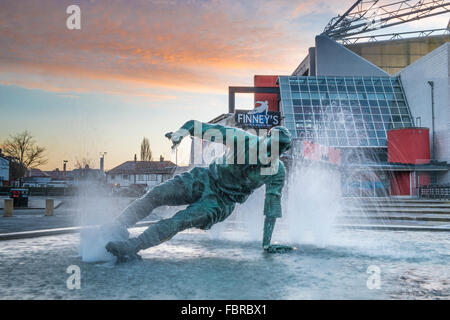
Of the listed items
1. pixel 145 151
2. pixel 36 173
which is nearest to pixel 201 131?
pixel 145 151

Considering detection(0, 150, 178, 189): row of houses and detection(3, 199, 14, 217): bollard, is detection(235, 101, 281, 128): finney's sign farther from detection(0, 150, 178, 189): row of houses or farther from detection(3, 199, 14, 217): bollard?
detection(0, 150, 178, 189): row of houses

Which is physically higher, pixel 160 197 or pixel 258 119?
pixel 258 119

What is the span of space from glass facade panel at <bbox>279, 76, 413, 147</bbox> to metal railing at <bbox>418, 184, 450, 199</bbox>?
6561mm

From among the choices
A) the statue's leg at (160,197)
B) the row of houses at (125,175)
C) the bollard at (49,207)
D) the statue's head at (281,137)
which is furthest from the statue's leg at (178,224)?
the row of houses at (125,175)

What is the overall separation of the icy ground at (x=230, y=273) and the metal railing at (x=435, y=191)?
19.4 meters

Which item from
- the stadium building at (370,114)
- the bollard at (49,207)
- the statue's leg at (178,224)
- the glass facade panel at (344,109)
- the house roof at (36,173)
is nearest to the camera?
the statue's leg at (178,224)

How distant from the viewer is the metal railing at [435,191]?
22.2m

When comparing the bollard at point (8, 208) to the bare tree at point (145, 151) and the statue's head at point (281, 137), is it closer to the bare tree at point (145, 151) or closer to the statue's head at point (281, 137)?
the statue's head at point (281, 137)

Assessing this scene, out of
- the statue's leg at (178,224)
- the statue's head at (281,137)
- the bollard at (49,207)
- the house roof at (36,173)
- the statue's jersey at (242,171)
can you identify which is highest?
the house roof at (36,173)

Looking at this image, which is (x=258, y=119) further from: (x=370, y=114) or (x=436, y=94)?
(x=436, y=94)

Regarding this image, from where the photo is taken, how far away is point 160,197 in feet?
14.0

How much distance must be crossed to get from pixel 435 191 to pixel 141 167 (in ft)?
174

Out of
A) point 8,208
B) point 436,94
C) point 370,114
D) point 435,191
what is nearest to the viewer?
point 8,208
